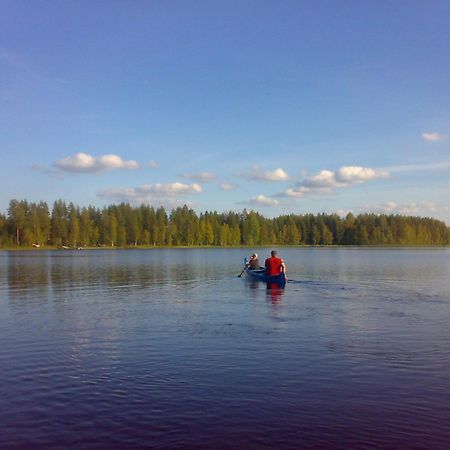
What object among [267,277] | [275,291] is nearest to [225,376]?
[275,291]

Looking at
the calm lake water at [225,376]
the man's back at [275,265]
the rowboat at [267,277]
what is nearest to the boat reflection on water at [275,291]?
the rowboat at [267,277]

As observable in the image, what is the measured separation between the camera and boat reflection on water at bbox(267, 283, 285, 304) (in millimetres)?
33722

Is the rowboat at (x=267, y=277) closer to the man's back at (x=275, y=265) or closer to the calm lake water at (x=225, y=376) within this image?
the man's back at (x=275, y=265)

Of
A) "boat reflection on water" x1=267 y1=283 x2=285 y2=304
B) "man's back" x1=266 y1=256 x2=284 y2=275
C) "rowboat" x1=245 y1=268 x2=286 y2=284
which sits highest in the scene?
"man's back" x1=266 y1=256 x2=284 y2=275

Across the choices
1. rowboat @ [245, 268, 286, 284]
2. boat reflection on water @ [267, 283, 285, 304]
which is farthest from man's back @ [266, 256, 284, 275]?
boat reflection on water @ [267, 283, 285, 304]

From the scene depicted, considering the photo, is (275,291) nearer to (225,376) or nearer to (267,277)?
(267,277)

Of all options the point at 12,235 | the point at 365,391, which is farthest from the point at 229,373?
→ the point at 12,235

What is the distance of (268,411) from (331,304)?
19.4 metres

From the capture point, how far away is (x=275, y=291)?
38781mm

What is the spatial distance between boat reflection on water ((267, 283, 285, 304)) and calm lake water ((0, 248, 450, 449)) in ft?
10.4

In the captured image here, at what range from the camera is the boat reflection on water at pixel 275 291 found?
33722 mm

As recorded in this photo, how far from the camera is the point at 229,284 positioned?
149ft

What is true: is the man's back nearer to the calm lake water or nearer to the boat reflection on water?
the boat reflection on water

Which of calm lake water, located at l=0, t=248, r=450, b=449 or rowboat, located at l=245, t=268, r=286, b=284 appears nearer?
calm lake water, located at l=0, t=248, r=450, b=449
